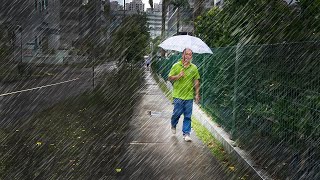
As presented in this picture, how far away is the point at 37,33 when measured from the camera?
44750 millimetres

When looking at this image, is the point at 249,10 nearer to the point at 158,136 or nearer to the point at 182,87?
the point at 182,87

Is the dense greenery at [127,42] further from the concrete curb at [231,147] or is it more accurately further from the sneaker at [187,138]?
the sneaker at [187,138]

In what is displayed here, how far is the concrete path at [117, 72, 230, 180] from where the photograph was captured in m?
6.00

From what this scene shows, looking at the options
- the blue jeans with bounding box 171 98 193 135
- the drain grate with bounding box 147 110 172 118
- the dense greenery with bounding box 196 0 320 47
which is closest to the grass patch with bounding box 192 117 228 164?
the blue jeans with bounding box 171 98 193 135

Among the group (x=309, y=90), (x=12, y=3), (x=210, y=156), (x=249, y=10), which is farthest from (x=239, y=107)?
(x=12, y=3)

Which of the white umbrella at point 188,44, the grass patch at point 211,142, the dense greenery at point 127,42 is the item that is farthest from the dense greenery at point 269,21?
the dense greenery at point 127,42

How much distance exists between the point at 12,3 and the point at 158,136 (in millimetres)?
33956

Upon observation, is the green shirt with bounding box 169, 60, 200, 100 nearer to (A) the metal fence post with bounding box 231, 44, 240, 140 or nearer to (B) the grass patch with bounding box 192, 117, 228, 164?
(B) the grass patch with bounding box 192, 117, 228, 164

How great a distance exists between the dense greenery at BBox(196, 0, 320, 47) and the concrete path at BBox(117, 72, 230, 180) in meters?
2.14

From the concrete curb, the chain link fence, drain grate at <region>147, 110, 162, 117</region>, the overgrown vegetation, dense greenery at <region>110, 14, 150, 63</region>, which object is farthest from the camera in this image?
dense greenery at <region>110, 14, 150, 63</region>

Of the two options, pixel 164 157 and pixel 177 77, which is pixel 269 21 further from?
pixel 164 157

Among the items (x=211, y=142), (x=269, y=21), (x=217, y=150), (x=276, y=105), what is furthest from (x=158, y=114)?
(x=276, y=105)

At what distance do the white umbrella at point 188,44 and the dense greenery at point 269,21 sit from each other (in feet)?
2.02

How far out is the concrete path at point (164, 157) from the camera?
6.00 m
